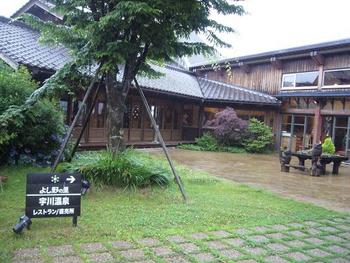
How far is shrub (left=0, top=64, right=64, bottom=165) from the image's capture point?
8.64m

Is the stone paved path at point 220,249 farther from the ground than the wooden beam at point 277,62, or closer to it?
closer to it

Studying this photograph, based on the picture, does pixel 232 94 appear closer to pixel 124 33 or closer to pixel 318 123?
pixel 318 123

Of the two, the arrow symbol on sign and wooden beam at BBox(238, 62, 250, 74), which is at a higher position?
wooden beam at BBox(238, 62, 250, 74)

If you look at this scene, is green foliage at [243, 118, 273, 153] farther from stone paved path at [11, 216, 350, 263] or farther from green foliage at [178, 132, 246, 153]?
stone paved path at [11, 216, 350, 263]

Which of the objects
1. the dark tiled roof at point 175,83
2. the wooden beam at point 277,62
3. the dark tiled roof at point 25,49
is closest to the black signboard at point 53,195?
the dark tiled roof at point 25,49

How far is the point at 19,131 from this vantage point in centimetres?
873

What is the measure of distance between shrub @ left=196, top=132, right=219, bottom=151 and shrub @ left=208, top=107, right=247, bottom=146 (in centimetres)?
38

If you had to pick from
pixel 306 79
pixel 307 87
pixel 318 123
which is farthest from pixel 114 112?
pixel 306 79

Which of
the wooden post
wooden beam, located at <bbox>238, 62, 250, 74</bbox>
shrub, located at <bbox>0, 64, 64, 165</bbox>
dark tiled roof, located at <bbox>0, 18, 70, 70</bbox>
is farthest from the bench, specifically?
wooden beam, located at <bbox>238, 62, 250, 74</bbox>

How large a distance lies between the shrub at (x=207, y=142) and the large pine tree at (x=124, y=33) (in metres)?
11.5

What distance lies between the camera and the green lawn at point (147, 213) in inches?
187

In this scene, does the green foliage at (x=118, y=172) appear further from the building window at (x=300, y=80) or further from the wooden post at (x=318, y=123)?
the building window at (x=300, y=80)

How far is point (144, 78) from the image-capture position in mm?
17547

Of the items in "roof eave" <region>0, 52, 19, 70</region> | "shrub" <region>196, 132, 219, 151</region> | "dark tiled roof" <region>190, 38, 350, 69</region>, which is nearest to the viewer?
"roof eave" <region>0, 52, 19, 70</region>
